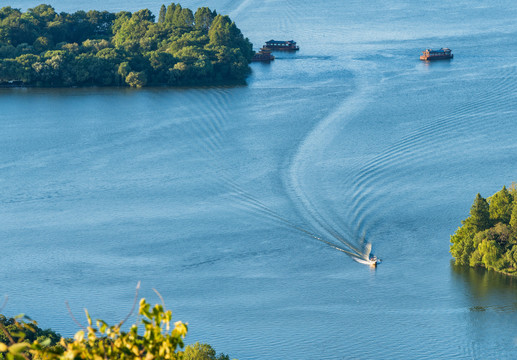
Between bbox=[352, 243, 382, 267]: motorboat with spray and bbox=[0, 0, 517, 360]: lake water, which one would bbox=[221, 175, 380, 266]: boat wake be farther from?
bbox=[0, 0, 517, 360]: lake water

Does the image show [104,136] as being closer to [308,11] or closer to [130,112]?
[130,112]

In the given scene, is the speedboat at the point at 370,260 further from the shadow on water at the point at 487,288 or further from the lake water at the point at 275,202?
the shadow on water at the point at 487,288

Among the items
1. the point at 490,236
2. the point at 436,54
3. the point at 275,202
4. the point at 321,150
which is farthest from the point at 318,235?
the point at 436,54

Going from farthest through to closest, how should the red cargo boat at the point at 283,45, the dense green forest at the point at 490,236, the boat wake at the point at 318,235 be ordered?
1. the red cargo boat at the point at 283,45
2. the boat wake at the point at 318,235
3. the dense green forest at the point at 490,236

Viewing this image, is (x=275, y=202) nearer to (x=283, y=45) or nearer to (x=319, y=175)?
(x=319, y=175)

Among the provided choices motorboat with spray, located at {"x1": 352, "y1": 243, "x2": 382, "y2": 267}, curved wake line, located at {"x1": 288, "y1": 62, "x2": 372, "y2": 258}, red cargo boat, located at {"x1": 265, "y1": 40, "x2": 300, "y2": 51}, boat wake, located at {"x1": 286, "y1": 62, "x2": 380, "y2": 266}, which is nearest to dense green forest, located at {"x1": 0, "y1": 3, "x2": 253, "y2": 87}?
red cargo boat, located at {"x1": 265, "y1": 40, "x2": 300, "y2": 51}

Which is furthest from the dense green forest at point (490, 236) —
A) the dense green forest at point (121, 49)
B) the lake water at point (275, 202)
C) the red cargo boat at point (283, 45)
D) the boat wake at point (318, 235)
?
the red cargo boat at point (283, 45)
